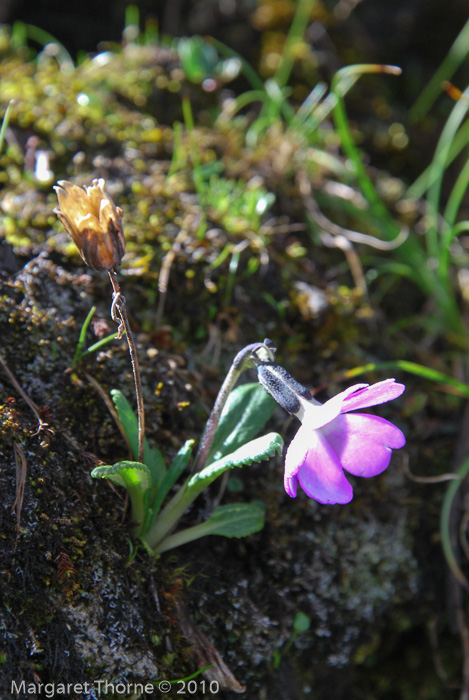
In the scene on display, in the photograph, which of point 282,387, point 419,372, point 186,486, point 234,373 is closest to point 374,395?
point 282,387

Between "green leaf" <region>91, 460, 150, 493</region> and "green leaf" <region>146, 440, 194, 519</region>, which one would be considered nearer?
"green leaf" <region>91, 460, 150, 493</region>

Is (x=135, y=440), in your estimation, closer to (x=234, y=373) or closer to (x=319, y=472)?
(x=234, y=373)

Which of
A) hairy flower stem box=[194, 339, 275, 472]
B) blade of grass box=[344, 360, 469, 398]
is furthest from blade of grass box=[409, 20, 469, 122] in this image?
hairy flower stem box=[194, 339, 275, 472]

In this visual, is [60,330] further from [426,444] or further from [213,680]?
[426,444]

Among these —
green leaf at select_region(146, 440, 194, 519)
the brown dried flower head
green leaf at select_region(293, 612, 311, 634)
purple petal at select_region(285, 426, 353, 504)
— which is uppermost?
the brown dried flower head

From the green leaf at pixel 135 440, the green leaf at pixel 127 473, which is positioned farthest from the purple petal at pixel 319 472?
the green leaf at pixel 135 440

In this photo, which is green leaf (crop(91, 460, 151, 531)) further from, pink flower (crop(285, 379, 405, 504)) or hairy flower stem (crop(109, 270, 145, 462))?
pink flower (crop(285, 379, 405, 504))
